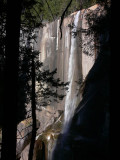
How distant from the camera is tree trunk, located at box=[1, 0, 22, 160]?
361cm

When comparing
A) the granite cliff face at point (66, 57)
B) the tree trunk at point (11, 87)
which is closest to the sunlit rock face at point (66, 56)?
the granite cliff face at point (66, 57)

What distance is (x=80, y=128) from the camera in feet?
27.5

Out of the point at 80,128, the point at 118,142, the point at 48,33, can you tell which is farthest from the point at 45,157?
the point at 48,33

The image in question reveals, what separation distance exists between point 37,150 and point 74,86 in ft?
18.2

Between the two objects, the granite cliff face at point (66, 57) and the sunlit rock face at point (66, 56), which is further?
the sunlit rock face at point (66, 56)

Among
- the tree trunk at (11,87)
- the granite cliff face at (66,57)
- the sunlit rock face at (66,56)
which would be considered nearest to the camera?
the tree trunk at (11,87)

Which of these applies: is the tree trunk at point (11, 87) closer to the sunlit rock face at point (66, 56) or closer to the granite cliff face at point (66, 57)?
the granite cliff face at point (66, 57)

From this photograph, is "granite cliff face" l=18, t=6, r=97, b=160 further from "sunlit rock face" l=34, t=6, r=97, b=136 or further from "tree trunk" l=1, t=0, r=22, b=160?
"tree trunk" l=1, t=0, r=22, b=160

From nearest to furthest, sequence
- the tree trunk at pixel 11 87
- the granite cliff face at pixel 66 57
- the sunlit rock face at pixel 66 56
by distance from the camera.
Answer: the tree trunk at pixel 11 87 < the granite cliff face at pixel 66 57 < the sunlit rock face at pixel 66 56

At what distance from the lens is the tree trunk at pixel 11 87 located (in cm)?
361

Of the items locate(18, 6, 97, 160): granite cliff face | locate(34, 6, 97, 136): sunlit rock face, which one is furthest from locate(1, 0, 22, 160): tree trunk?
locate(34, 6, 97, 136): sunlit rock face

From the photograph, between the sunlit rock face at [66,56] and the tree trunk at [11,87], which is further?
the sunlit rock face at [66,56]

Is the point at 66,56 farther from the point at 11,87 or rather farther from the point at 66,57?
the point at 11,87

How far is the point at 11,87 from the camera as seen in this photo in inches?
149
